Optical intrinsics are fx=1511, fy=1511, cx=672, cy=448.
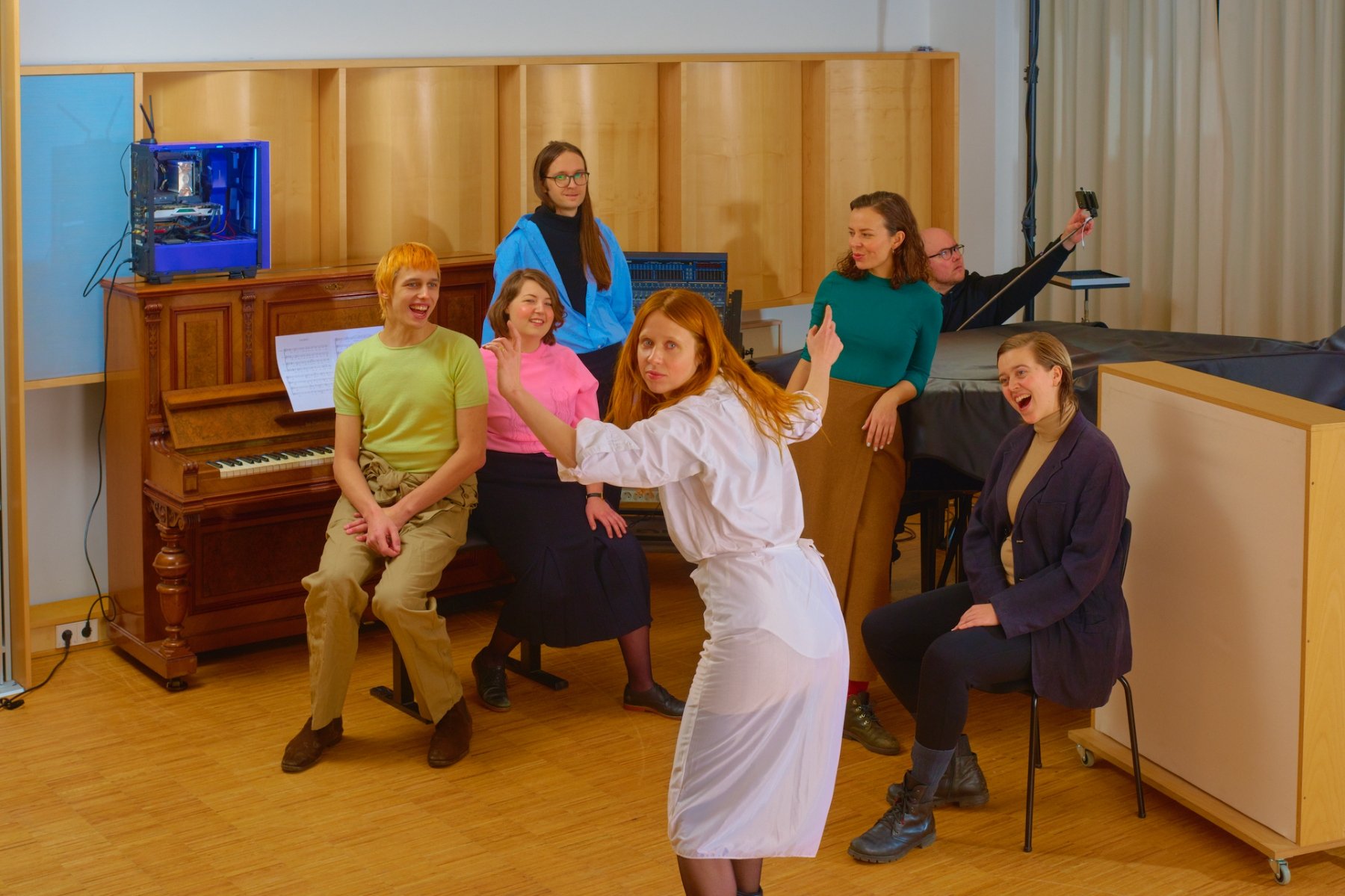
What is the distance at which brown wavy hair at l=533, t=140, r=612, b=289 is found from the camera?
15.3ft

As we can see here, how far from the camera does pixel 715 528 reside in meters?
2.60

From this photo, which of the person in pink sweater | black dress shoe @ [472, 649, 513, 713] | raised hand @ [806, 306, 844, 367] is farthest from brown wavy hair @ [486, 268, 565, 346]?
raised hand @ [806, 306, 844, 367]

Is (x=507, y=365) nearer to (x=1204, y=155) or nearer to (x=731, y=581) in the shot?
(x=731, y=581)

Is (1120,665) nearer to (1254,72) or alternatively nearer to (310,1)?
(1254,72)

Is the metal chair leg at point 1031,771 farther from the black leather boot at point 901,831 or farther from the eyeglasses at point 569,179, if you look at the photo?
the eyeglasses at point 569,179

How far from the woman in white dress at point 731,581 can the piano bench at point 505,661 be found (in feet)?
5.48

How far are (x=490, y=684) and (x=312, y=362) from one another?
1.18 meters

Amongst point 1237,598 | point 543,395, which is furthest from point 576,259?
point 1237,598

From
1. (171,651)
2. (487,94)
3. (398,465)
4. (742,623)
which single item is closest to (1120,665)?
(742,623)

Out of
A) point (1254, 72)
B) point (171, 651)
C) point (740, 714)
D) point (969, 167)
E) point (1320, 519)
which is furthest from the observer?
point (969, 167)

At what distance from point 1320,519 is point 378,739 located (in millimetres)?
2425

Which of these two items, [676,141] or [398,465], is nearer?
[398,465]

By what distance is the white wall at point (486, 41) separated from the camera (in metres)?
4.70

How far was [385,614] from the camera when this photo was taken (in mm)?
3904
